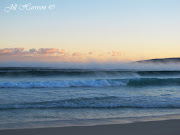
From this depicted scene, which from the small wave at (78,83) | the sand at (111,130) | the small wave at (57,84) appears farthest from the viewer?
the small wave at (78,83)

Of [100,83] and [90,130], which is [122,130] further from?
[100,83]

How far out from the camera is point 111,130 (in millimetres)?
5215

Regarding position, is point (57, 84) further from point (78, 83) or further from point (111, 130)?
point (111, 130)

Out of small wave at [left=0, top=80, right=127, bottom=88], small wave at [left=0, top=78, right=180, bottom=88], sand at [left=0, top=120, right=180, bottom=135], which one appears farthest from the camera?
small wave at [left=0, top=78, right=180, bottom=88]

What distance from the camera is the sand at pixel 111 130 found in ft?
16.3

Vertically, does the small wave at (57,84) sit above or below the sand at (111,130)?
above

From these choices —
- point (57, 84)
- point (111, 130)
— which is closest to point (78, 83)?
point (57, 84)

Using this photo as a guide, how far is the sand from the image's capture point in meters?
4.96

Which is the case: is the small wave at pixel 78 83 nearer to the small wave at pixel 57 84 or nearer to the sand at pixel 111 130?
the small wave at pixel 57 84

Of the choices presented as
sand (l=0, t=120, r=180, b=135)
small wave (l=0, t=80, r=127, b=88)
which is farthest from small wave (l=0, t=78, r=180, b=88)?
sand (l=0, t=120, r=180, b=135)

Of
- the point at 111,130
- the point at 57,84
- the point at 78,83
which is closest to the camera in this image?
the point at 111,130

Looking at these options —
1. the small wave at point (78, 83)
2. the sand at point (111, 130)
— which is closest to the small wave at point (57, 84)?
the small wave at point (78, 83)

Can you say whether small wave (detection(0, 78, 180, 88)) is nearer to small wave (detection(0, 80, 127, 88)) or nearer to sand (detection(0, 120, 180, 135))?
small wave (detection(0, 80, 127, 88))

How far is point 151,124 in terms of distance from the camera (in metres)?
5.77
